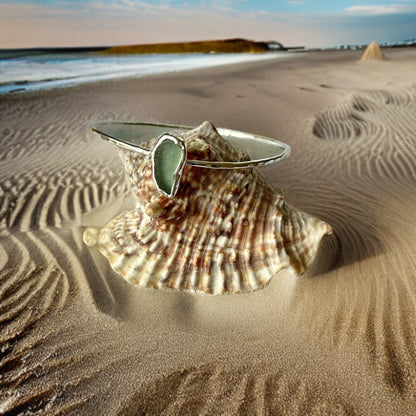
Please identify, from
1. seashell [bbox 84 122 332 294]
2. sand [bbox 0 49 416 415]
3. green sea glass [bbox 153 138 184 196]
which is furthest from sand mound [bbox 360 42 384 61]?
green sea glass [bbox 153 138 184 196]

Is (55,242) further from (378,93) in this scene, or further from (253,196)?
(378,93)

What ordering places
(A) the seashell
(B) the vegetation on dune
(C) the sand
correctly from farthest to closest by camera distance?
(B) the vegetation on dune
(A) the seashell
(C) the sand

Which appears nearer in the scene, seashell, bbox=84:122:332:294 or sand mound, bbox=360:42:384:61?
seashell, bbox=84:122:332:294

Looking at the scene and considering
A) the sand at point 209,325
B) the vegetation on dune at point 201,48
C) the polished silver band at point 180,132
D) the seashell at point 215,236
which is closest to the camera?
the sand at point 209,325

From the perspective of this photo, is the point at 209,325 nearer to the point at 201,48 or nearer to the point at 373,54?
the point at 373,54

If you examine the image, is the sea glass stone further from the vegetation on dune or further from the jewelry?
the vegetation on dune

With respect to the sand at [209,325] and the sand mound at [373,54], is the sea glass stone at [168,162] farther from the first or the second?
the sand mound at [373,54]

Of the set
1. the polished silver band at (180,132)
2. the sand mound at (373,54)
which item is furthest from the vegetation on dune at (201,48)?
the polished silver band at (180,132)

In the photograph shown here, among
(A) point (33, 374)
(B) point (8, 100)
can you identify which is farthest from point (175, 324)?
(B) point (8, 100)
